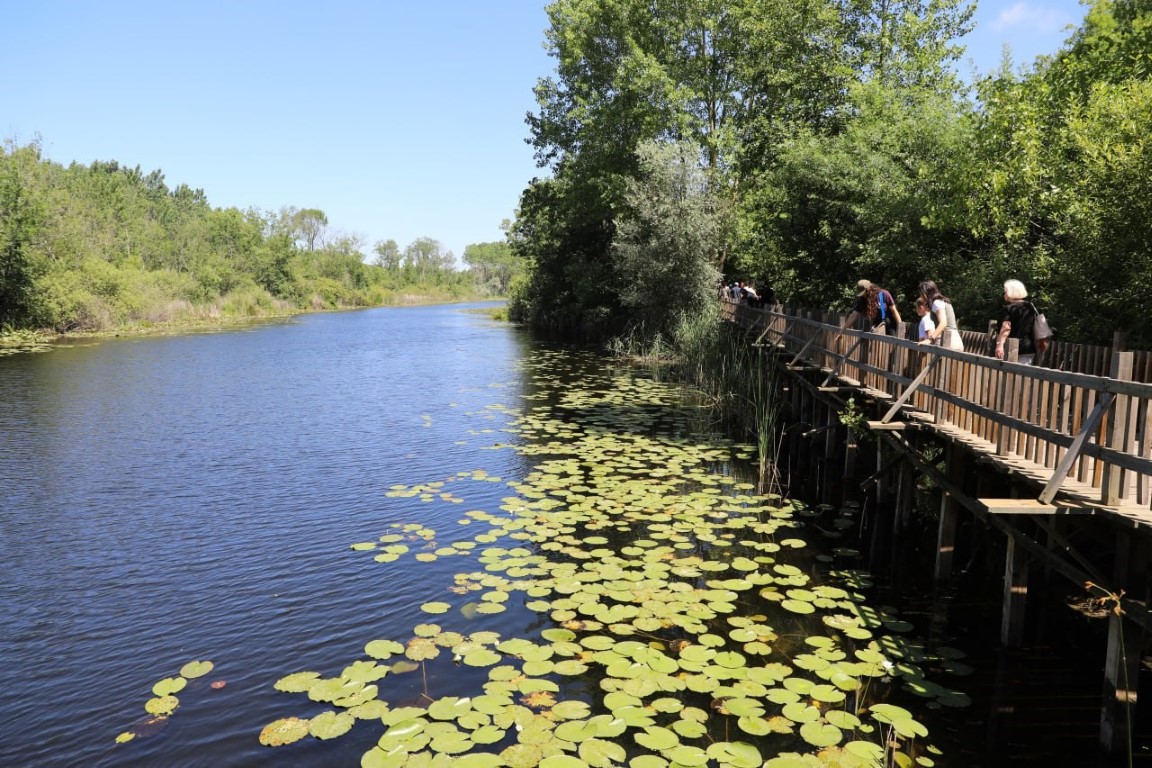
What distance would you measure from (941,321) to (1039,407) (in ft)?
9.88

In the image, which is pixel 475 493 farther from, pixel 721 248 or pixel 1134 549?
pixel 721 248

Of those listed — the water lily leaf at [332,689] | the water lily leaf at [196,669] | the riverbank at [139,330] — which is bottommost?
the water lily leaf at [196,669]

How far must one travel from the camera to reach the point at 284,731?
15.9 ft

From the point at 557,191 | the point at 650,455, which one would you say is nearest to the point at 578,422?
the point at 650,455

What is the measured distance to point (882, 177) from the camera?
16297 mm

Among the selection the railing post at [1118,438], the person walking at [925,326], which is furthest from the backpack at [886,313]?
the railing post at [1118,438]

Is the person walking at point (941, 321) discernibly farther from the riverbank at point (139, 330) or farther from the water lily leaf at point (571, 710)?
the riverbank at point (139, 330)

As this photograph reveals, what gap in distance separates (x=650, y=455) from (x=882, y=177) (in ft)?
29.6

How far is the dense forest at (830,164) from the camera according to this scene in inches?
403

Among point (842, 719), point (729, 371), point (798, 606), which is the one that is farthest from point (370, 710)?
point (729, 371)

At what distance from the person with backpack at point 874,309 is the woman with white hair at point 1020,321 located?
3003 millimetres

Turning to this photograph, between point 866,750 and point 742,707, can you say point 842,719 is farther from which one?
point 742,707

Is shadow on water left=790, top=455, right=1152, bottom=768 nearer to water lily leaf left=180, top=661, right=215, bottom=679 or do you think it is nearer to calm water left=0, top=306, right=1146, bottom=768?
calm water left=0, top=306, right=1146, bottom=768

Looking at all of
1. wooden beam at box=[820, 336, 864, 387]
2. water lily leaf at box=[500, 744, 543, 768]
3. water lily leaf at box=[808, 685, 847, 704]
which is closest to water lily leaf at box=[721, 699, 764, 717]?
water lily leaf at box=[808, 685, 847, 704]
